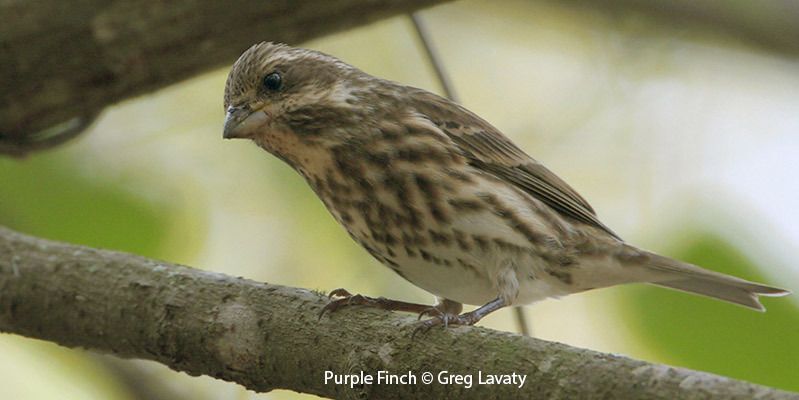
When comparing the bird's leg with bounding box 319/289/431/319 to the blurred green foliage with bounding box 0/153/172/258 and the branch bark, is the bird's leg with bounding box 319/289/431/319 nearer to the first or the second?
the branch bark

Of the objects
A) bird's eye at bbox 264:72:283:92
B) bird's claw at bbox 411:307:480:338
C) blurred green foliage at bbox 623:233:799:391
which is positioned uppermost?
bird's eye at bbox 264:72:283:92

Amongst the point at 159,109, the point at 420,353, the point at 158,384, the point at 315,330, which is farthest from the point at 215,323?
the point at 159,109

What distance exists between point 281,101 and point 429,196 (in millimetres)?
734

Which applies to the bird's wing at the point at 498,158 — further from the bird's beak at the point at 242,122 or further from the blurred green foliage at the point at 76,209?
the blurred green foliage at the point at 76,209

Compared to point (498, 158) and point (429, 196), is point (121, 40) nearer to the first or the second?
point (429, 196)

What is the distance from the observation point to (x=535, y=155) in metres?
6.59

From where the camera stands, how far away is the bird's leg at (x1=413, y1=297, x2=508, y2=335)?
347 cm

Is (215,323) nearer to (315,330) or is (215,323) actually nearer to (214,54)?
(315,330)

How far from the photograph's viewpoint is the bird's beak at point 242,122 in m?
4.42

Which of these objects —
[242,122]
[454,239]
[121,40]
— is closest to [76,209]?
[121,40]

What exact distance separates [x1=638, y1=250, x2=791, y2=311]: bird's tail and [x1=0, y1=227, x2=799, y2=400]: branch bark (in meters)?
1.52

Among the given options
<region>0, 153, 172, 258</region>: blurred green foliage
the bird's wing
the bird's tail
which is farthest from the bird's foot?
<region>0, 153, 172, 258</region>: blurred green foliage

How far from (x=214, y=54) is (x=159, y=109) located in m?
1.83

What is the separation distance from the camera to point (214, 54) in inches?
194
